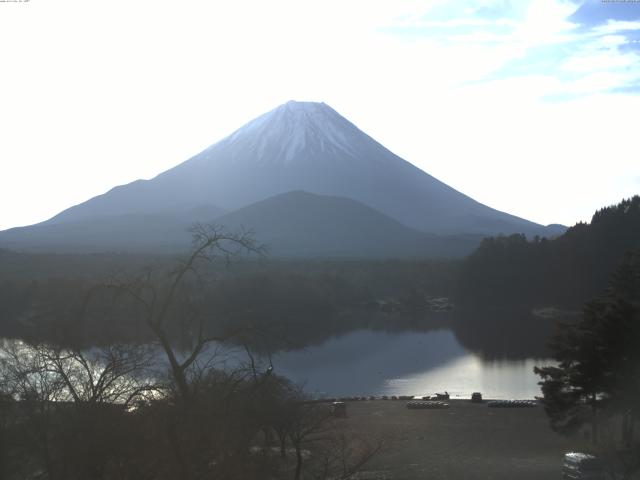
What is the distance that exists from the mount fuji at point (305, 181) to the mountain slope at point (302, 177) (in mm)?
112

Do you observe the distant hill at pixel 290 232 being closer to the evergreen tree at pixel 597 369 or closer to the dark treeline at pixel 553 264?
the dark treeline at pixel 553 264

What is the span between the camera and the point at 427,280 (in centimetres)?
4747

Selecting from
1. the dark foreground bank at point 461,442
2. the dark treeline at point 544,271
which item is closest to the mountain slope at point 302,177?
the dark treeline at point 544,271

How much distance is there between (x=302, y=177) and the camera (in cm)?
9312

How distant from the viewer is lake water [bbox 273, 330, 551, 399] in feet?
58.1

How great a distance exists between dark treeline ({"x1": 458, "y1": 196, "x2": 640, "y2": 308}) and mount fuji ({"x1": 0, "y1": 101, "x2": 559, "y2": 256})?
1609 inches

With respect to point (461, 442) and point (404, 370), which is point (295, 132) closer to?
point (404, 370)

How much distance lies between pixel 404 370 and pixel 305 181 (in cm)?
7307

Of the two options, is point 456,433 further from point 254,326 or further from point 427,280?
point 427,280

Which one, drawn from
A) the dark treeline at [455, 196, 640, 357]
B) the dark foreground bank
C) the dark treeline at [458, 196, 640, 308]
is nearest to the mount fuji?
the dark treeline at [458, 196, 640, 308]

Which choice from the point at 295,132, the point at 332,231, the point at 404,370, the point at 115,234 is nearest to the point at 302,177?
the point at 295,132

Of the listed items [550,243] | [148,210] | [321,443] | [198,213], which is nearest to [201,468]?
[321,443]

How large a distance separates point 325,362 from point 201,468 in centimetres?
1835

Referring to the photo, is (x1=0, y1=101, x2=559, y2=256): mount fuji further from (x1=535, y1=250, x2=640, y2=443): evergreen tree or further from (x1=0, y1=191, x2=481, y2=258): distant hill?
(x1=535, y1=250, x2=640, y2=443): evergreen tree
